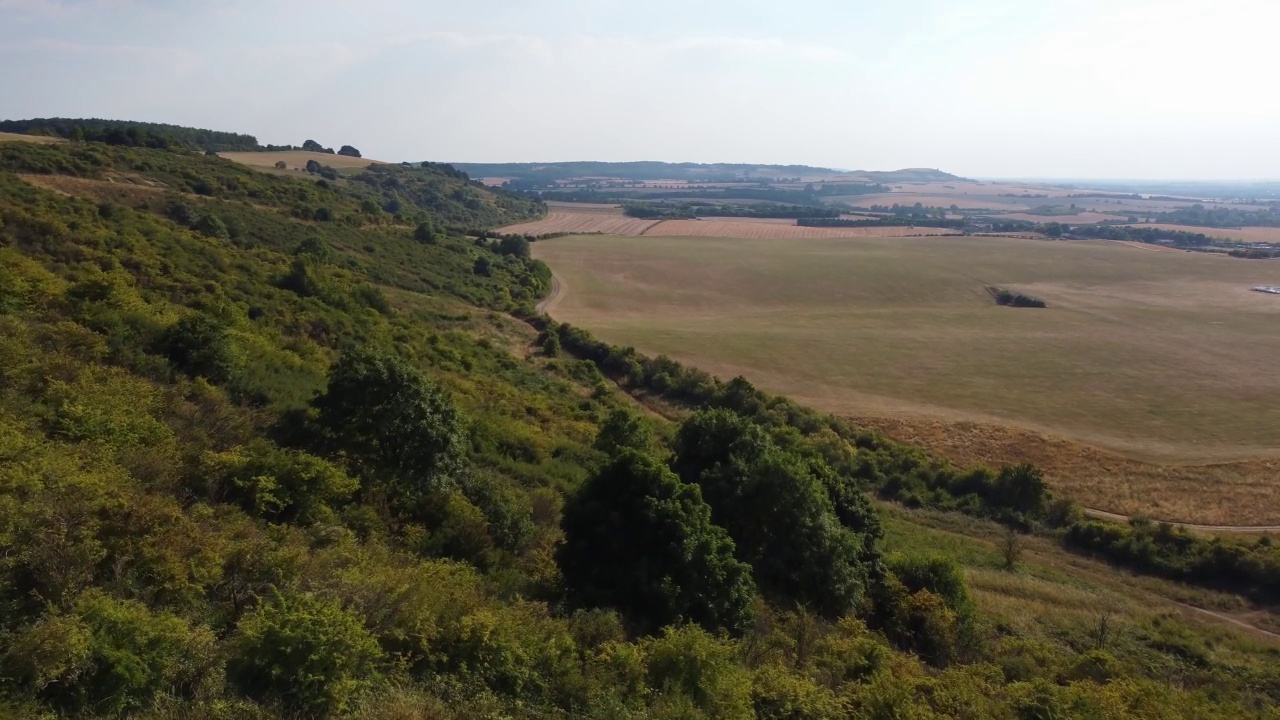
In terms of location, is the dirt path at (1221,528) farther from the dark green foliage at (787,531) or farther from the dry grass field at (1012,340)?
the dark green foliage at (787,531)

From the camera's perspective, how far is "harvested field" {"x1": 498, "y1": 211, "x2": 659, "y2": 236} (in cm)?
12731

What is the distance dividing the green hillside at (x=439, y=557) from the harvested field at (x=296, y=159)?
278 ft

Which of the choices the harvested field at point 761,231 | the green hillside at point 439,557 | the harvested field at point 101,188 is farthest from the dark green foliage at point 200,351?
the harvested field at point 761,231

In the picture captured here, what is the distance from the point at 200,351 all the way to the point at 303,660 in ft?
48.0

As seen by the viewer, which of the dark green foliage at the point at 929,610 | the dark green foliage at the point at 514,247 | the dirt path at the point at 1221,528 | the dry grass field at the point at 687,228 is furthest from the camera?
the dry grass field at the point at 687,228

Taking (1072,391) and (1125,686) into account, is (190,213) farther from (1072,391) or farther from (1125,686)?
(1072,391)

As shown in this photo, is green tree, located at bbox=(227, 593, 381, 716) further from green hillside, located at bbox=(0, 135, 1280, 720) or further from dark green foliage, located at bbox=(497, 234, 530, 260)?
dark green foliage, located at bbox=(497, 234, 530, 260)

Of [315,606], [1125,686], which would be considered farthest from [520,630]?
[1125,686]

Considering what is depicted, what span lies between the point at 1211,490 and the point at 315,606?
42.8 meters

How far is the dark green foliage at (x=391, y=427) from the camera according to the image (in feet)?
55.3

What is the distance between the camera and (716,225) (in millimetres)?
146125

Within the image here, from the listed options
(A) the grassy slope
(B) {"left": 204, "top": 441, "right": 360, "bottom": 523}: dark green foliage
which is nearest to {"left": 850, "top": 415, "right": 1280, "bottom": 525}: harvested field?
(A) the grassy slope

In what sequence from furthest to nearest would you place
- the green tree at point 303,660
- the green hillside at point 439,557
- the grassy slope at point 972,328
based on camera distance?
the grassy slope at point 972,328 → the green hillside at point 439,557 → the green tree at point 303,660

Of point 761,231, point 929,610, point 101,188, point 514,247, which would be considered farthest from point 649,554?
point 761,231
